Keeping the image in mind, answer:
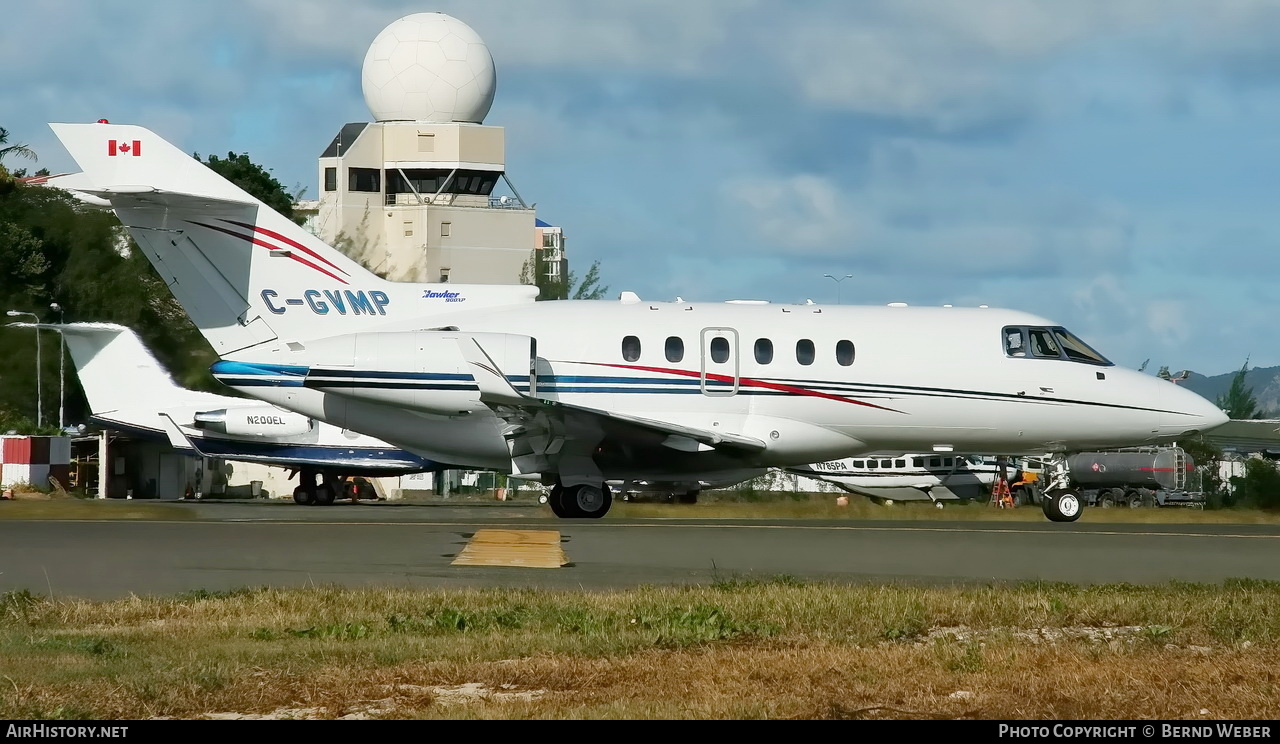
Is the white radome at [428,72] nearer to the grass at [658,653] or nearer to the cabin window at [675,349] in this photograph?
the cabin window at [675,349]

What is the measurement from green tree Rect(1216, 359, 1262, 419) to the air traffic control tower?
32474mm

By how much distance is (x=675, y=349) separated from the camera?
22.1m

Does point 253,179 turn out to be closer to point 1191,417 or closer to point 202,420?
point 202,420

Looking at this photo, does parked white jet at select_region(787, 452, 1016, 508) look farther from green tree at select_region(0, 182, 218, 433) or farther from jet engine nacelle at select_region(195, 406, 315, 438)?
green tree at select_region(0, 182, 218, 433)

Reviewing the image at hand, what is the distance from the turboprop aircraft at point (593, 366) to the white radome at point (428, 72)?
40.4 meters

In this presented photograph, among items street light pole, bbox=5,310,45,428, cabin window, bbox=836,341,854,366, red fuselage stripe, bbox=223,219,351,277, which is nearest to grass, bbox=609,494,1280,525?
cabin window, bbox=836,341,854,366

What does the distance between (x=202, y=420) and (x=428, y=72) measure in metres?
29.9

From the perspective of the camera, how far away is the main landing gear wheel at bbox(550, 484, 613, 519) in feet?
72.1

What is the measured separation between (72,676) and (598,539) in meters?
9.06

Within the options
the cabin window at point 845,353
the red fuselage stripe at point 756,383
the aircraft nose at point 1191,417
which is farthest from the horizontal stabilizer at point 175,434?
the aircraft nose at point 1191,417

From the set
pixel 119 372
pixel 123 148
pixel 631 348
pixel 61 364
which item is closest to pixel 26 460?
pixel 119 372

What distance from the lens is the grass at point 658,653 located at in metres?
6.91
